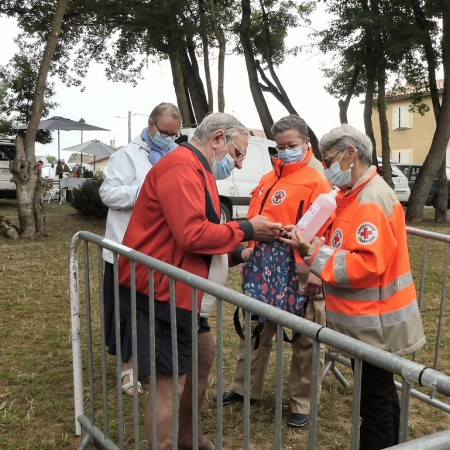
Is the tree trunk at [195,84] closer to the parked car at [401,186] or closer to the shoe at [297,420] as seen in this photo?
the parked car at [401,186]

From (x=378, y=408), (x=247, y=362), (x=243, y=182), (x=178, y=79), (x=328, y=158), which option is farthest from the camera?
(x=178, y=79)

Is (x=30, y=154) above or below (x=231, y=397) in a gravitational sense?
above

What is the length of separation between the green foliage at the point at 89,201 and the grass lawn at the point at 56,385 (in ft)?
19.6

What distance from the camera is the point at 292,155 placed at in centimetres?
322

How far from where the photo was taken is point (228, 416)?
138 inches

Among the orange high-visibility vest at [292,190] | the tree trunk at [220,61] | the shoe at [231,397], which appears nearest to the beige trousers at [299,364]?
the shoe at [231,397]

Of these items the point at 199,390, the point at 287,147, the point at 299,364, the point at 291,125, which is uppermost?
the point at 291,125

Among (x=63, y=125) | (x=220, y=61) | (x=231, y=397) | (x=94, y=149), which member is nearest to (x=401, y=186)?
(x=220, y=61)

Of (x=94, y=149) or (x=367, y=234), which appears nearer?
(x=367, y=234)

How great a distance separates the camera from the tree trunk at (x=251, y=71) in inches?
653

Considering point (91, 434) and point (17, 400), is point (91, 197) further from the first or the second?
point (91, 434)

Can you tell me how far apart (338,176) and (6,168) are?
15.2 m

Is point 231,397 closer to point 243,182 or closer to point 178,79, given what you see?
point 243,182

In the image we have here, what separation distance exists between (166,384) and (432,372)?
54.6 inches
